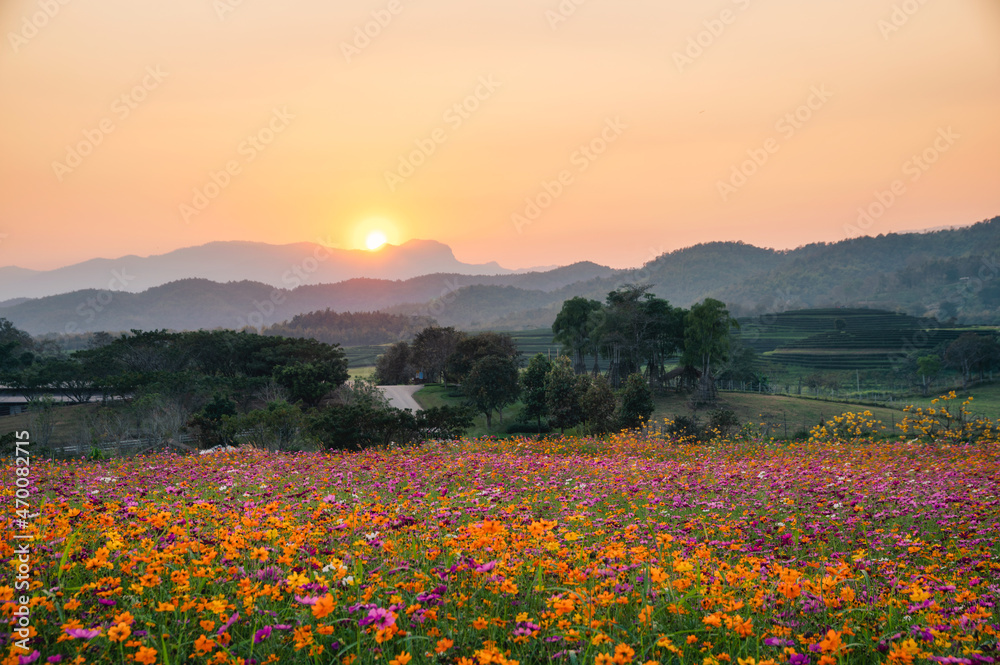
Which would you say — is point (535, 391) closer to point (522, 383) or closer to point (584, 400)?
point (522, 383)

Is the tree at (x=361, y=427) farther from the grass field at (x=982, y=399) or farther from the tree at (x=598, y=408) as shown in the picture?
the grass field at (x=982, y=399)

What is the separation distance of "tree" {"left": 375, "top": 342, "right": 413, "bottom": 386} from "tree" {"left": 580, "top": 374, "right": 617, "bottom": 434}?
135 ft

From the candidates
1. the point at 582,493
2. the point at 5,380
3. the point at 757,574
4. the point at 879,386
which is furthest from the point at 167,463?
the point at 879,386

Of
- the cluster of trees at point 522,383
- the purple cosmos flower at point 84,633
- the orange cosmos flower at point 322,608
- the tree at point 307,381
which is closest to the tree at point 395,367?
the cluster of trees at point 522,383

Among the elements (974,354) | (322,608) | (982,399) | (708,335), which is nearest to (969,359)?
(974,354)

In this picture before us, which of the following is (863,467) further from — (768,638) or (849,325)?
(849,325)

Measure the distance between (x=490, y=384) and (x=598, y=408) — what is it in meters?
12.9

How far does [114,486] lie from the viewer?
7.02 m

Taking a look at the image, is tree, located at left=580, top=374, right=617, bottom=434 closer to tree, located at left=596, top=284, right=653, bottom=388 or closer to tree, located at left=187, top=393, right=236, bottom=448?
tree, located at left=187, top=393, right=236, bottom=448

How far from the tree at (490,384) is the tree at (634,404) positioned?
39.3 feet

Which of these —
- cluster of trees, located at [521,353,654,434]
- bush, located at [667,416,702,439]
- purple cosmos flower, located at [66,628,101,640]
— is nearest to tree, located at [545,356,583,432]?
cluster of trees, located at [521,353,654,434]

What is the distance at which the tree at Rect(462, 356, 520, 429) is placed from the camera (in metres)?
41.1

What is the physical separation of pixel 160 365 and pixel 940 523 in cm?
5509

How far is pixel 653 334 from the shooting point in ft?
173
